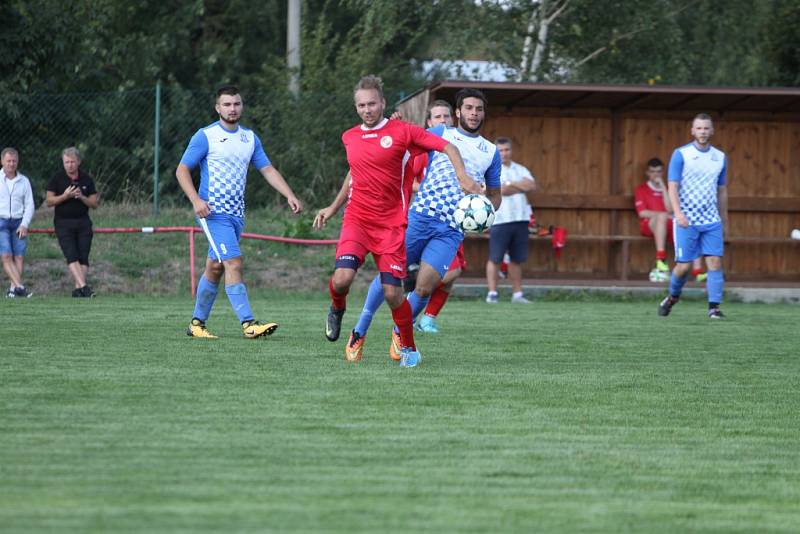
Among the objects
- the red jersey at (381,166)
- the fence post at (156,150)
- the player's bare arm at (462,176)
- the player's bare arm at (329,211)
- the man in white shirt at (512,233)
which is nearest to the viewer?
the player's bare arm at (462,176)

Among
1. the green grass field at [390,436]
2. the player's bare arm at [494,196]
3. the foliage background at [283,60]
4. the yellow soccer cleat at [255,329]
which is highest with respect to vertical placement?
the foliage background at [283,60]

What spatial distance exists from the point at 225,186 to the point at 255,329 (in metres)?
1.15

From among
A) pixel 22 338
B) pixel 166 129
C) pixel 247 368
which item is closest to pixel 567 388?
pixel 247 368

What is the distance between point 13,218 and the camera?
57.7ft

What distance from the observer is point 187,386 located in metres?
7.76

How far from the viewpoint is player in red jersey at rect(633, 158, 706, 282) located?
20516mm

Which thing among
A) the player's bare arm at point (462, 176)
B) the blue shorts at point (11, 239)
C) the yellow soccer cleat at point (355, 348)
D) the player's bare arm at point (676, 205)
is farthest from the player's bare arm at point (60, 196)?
the player's bare arm at point (462, 176)

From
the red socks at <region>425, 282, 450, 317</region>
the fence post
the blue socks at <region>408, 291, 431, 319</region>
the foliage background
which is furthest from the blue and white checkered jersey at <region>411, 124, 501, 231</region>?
the foliage background

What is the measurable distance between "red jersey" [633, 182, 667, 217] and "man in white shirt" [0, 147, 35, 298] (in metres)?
9.07

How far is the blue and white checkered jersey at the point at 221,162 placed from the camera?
10.6 m

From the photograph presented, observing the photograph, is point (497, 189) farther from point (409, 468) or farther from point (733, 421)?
point (409, 468)

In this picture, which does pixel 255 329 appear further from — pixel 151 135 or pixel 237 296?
pixel 151 135

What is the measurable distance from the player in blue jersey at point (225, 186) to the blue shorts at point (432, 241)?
1.13 m

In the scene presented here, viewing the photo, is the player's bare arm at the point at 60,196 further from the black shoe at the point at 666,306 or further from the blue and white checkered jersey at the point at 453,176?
the blue and white checkered jersey at the point at 453,176
